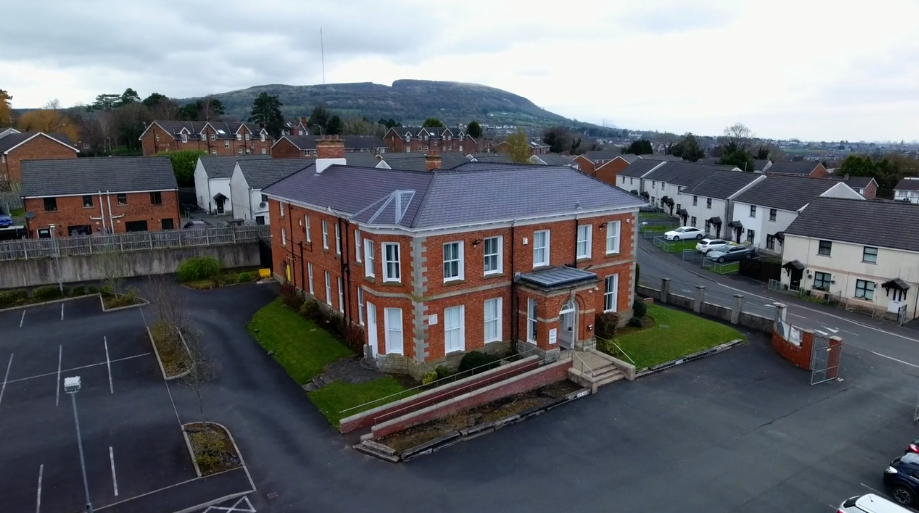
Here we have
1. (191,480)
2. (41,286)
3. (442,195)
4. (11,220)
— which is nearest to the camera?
(191,480)

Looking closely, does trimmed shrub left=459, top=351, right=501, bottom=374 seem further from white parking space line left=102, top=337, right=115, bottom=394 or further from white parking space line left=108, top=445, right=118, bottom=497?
white parking space line left=102, top=337, right=115, bottom=394

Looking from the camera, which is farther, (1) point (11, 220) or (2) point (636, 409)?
(1) point (11, 220)

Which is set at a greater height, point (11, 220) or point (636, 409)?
point (11, 220)

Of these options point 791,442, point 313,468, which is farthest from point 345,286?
point 791,442

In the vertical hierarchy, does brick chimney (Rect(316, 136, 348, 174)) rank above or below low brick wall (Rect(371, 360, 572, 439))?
above

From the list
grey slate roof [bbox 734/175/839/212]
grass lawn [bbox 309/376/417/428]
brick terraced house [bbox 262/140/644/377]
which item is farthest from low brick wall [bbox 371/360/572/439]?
grey slate roof [bbox 734/175/839/212]

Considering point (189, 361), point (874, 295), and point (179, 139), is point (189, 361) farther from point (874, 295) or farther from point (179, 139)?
point (179, 139)
